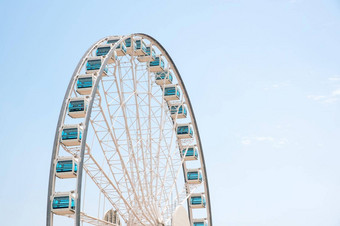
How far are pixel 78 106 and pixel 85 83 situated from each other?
1.57 m

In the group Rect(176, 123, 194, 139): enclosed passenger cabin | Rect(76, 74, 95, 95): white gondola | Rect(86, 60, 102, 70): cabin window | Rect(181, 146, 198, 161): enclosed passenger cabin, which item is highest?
Rect(86, 60, 102, 70): cabin window

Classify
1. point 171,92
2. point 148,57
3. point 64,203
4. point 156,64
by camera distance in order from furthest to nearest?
point 171,92 < point 156,64 < point 148,57 < point 64,203

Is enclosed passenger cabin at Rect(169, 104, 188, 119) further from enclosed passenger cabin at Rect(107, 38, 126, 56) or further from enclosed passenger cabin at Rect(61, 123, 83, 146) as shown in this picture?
enclosed passenger cabin at Rect(61, 123, 83, 146)

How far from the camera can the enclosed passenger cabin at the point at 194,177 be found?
152 ft

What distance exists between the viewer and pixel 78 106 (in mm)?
29750

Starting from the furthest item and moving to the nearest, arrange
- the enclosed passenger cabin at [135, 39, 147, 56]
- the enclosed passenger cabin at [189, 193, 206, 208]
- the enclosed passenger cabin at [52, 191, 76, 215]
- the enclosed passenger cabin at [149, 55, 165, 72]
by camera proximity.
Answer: the enclosed passenger cabin at [189, 193, 206, 208]
the enclosed passenger cabin at [149, 55, 165, 72]
the enclosed passenger cabin at [135, 39, 147, 56]
the enclosed passenger cabin at [52, 191, 76, 215]

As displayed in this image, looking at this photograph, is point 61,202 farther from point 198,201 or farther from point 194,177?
point 198,201

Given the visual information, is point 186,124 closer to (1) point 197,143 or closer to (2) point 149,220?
(1) point 197,143

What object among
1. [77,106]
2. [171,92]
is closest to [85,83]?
[77,106]

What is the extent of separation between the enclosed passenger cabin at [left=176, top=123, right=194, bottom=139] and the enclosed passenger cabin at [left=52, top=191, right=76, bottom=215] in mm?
18414

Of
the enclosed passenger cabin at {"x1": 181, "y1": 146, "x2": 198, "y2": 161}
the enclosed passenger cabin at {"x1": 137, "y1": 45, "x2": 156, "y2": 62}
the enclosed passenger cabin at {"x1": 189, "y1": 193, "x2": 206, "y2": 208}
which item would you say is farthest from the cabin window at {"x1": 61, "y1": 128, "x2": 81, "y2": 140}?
the enclosed passenger cabin at {"x1": 189, "y1": 193, "x2": 206, "y2": 208}

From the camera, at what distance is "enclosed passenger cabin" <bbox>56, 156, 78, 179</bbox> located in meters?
27.9

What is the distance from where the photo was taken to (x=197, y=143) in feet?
149

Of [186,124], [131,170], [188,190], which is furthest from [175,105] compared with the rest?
[131,170]
